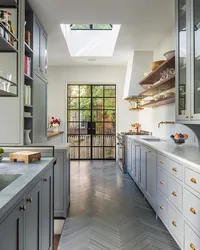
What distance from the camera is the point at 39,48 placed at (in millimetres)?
3996

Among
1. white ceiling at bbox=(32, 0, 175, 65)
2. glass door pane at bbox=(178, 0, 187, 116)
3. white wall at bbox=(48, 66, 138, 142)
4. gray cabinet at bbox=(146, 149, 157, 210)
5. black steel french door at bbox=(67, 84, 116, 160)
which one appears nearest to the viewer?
glass door pane at bbox=(178, 0, 187, 116)

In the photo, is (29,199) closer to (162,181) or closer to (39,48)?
(162,181)

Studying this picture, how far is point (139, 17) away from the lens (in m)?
3.98

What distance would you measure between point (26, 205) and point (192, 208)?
1326 millimetres

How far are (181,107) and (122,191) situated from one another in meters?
2.04

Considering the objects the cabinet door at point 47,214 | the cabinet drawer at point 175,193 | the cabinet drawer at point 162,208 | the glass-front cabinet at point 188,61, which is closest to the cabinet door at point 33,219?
the cabinet door at point 47,214

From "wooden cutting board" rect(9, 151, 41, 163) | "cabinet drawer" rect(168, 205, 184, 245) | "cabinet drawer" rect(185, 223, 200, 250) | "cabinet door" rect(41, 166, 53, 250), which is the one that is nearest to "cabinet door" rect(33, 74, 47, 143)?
"wooden cutting board" rect(9, 151, 41, 163)

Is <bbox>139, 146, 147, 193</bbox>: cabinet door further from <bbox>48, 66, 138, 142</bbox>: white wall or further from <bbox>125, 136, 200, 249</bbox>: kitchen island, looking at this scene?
<bbox>48, 66, 138, 142</bbox>: white wall

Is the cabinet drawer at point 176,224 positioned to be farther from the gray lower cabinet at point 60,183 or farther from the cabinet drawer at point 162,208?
the gray lower cabinet at point 60,183

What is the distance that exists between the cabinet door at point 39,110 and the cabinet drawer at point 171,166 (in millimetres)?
1890

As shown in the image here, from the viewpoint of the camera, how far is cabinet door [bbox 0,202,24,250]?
1.01 metres

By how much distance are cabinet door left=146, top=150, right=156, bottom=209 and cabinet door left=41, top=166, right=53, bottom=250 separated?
1608mm

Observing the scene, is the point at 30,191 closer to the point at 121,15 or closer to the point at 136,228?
the point at 136,228

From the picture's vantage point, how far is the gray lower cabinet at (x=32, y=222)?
109 centimetres
